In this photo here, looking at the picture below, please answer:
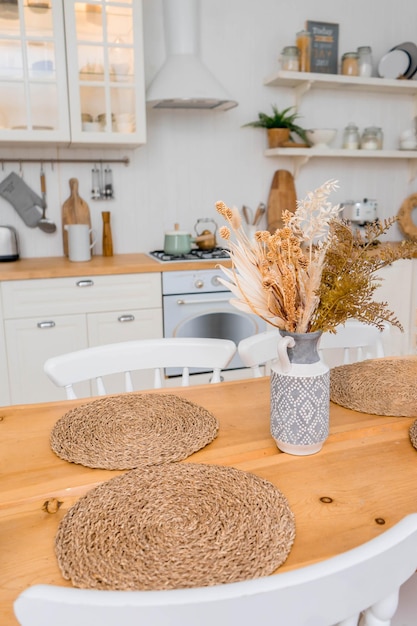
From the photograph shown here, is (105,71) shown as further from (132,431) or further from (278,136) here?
(132,431)

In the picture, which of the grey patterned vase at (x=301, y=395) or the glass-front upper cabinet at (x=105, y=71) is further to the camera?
the glass-front upper cabinet at (x=105, y=71)

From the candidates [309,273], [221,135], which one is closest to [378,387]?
[309,273]

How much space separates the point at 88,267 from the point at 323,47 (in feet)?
6.42

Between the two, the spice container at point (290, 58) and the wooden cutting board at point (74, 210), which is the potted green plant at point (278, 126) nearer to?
the spice container at point (290, 58)

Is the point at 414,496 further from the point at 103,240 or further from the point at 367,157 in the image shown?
the point at 367,157

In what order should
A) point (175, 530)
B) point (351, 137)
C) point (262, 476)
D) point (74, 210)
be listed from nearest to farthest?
1. point (175, 530)
2. point (262, 476)
3. point (74, 210)
4. point (351, 137)

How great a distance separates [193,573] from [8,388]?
6.84 feet

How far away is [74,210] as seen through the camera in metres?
3.03

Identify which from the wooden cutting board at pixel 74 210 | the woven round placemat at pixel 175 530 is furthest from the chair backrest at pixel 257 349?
the wooden cutting board at pixel 74 210

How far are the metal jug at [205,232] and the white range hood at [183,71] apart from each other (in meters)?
0.64

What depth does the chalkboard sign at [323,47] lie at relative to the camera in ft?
10.6

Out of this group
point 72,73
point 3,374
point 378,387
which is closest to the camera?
point 378,387

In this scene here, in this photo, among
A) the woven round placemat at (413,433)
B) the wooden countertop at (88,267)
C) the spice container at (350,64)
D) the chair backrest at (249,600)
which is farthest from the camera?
the spice container at (350,64)

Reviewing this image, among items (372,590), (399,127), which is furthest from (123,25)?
(372,590)
